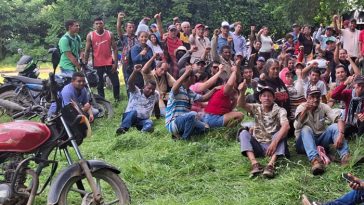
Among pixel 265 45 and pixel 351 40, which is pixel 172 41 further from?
pixel 351 40

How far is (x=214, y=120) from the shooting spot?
290 inches

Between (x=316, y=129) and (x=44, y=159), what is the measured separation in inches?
133

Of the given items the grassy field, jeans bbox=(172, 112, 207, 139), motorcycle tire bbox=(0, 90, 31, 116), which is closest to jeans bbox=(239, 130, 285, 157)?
the grassy field

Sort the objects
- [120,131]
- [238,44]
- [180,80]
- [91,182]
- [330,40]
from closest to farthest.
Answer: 1. [91,182]
2. [180,80]
3. [120,131]
4. [238,44]
5. [330,40]

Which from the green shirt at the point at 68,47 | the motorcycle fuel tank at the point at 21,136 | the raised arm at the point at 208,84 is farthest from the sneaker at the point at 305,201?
the green shirt at the point at 68,47

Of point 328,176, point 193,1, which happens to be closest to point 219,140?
point 328,176

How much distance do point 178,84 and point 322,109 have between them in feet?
6.55

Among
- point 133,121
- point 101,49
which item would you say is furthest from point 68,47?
point 133,121

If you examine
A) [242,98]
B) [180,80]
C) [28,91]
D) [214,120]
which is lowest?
[214,120]

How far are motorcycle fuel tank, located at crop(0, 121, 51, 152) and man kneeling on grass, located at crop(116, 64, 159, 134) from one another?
3721 mm

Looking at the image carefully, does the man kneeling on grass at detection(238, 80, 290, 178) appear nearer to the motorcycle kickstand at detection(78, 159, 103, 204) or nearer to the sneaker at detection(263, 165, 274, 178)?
the sneaker at detection(263, 165, 274, 178)

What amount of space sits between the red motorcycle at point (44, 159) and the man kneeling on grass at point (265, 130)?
2.21 metres

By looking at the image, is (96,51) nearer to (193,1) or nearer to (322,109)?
(322,109)

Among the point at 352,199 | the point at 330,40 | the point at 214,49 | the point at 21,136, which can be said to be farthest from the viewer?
the point at 330,40
